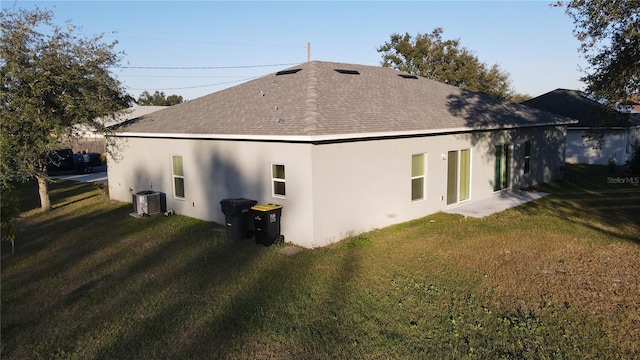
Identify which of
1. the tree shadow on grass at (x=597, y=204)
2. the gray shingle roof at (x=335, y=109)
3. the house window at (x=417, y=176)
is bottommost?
the tree shadow on grass at (x=597, y=204)

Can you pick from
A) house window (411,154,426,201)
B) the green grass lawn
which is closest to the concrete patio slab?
the green grass lawn

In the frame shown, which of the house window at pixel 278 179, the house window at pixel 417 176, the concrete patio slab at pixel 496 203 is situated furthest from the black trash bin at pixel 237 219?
the concrete patio slab at pixel 496 203

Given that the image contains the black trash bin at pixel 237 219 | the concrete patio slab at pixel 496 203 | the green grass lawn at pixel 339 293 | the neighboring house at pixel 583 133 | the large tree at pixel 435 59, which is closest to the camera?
the green grass lawn at pixel 339 293

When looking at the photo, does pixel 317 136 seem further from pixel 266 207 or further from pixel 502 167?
pixel 502 167

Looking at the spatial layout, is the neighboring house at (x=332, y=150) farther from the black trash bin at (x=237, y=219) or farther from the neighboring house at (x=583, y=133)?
the neighboring house at (x=583, y=133)

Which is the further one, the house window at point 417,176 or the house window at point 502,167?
the house window at point 502,167

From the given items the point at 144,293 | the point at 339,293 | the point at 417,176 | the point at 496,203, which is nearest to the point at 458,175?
the point at 496,203

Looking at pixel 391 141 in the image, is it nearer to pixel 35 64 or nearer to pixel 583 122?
pixel 35 64

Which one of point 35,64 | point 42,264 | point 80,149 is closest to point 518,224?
point 42,264
